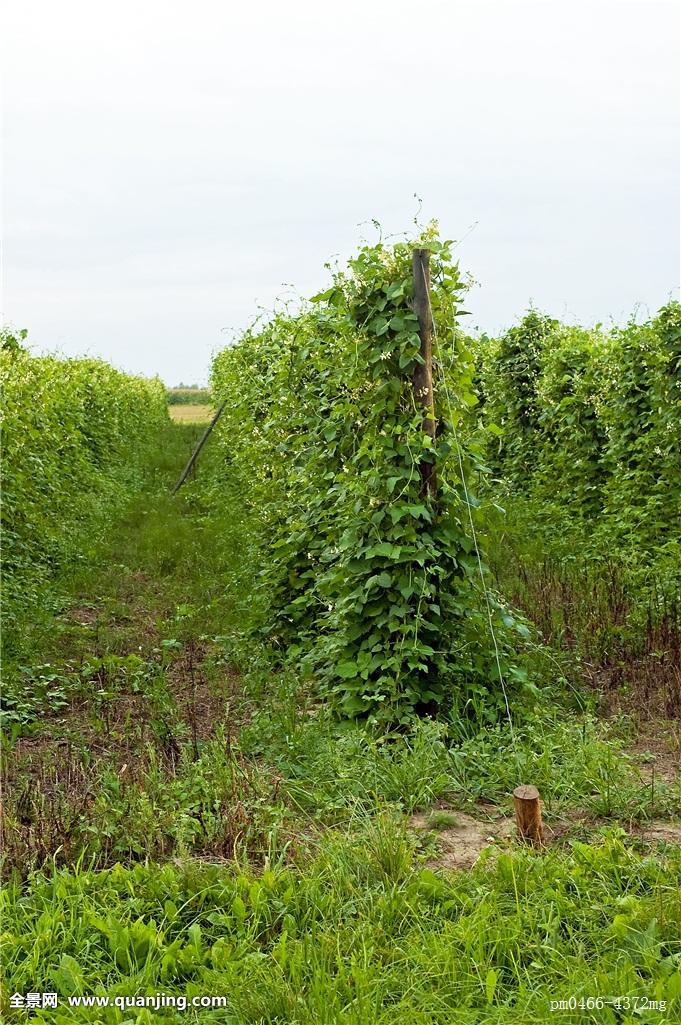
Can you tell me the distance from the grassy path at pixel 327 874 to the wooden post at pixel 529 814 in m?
0.10

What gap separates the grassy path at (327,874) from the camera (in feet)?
9.21

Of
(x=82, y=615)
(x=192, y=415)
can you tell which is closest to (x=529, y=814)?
(x=82, y=615)

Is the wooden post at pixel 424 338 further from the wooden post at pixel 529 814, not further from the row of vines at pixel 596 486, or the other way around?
the wooden post at pixel 529 814

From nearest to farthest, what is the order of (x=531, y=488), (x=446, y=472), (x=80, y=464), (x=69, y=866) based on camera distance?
(x=69, y=866)
(x=446, y=472)
(x=531, y=488)
(x=80, y=464)

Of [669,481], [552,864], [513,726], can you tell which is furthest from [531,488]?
[552,864]

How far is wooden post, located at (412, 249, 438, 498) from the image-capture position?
5.38 meters

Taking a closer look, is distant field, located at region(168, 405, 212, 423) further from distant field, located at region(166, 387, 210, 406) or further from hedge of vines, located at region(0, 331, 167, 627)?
hedge of vines, located at region(0, 331, 167, 627)

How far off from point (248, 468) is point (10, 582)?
3840mm

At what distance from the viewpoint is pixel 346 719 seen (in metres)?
5.27

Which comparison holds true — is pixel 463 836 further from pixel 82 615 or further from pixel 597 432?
pixel 597 432

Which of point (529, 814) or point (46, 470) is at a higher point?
point (46, 470)

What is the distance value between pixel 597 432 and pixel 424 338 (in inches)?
269

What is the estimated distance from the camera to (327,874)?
3.38m

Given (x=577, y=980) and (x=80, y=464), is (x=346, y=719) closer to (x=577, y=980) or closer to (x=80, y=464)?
(x=577, y=980)
